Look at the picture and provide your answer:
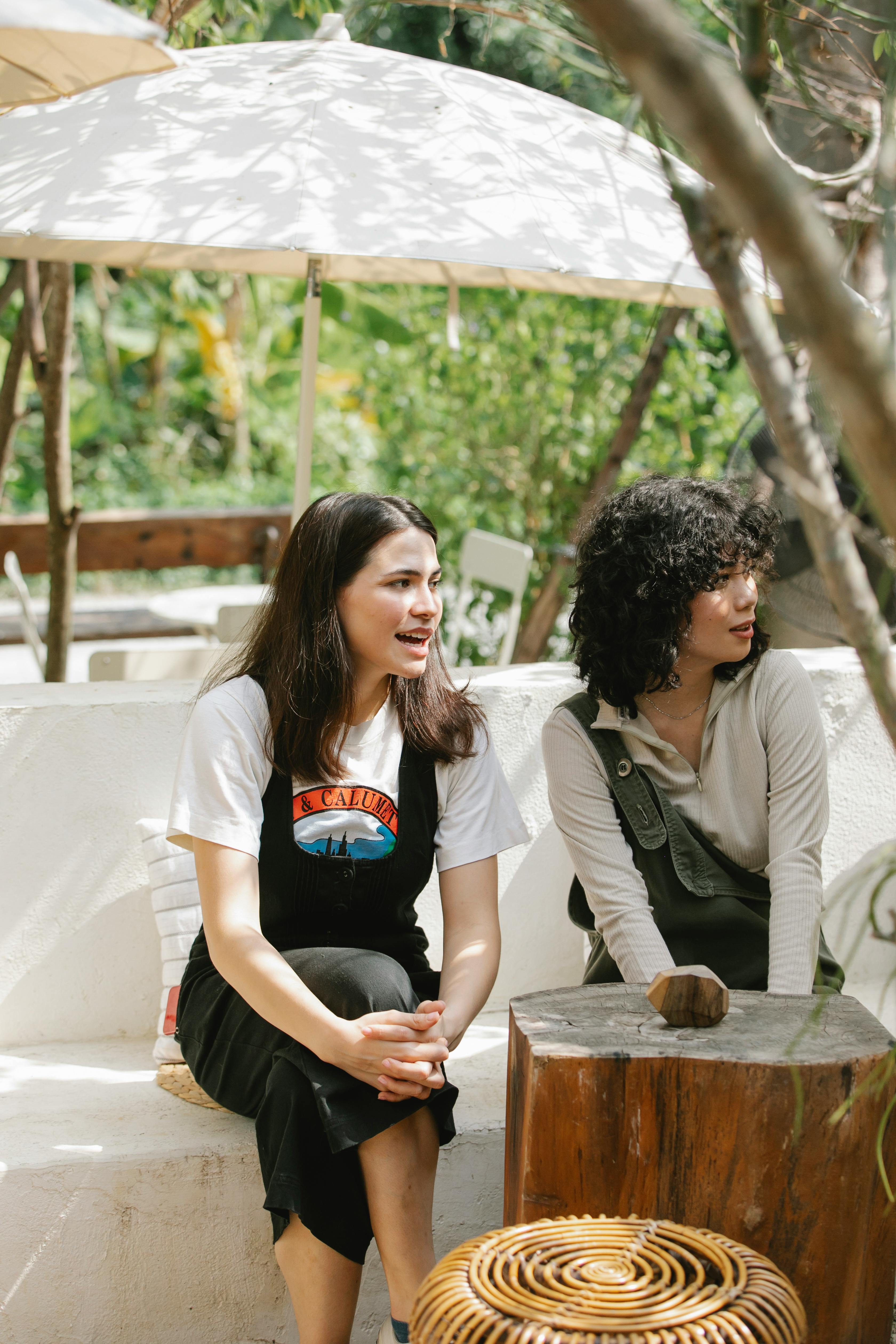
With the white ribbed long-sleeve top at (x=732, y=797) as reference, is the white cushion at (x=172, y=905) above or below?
below

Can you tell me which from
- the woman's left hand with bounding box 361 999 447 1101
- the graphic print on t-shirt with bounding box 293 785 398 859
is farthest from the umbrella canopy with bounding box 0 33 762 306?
the woman's left hand with bounding box 361 999 447 1101

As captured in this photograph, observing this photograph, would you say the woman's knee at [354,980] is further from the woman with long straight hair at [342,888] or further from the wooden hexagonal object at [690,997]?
the wooden hexagonal object at [690,997]

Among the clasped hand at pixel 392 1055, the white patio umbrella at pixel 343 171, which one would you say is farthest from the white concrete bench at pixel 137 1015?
the white patio umbrella at pixel 343 171

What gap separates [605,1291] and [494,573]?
12.2 ft

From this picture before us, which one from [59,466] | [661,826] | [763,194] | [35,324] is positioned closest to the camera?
[763,194]

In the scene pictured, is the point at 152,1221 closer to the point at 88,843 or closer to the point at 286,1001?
the point at 286,1001

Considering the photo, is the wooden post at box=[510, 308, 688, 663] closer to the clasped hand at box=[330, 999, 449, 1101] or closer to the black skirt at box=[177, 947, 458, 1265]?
the black skirt at box=[177, 947, 458, 1265]

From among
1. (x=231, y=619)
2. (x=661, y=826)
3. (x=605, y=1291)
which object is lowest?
(x=231, y=619)

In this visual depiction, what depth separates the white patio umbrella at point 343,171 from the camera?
2318mm

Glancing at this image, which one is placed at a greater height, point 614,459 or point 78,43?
point 78,43

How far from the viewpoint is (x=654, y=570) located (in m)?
2.19

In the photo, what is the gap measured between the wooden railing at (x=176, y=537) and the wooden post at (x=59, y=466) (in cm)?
206

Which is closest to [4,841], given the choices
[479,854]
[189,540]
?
[479,854]

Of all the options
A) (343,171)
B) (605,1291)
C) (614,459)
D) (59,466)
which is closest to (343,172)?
(343,171)
